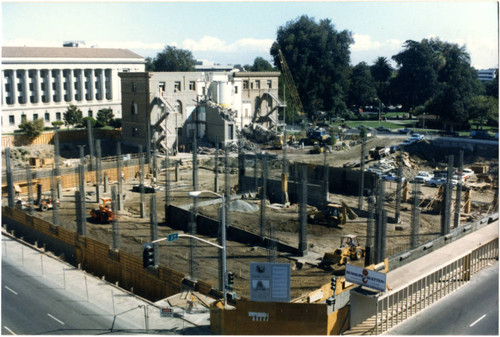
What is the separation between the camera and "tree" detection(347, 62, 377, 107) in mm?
99188

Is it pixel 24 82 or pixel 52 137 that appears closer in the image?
pixel 52 137

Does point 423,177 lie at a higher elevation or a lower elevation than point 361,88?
lower

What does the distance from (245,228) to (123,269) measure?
31.5 ft

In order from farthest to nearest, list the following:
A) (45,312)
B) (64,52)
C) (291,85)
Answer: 1. (291,85)
2. (64,52)
3. (45,312)

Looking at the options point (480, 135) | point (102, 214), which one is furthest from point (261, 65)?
point (102, 214)

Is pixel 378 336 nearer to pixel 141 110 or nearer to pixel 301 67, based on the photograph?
pixel 141 110

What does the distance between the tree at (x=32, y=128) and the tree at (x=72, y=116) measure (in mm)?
7996

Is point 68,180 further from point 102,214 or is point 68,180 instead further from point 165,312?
point 165,312

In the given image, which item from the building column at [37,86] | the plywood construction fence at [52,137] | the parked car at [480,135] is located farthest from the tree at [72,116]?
the parked car at [480,135]

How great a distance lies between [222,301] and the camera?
2144cm

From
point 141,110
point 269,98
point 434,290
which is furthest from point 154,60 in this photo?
point 434,290

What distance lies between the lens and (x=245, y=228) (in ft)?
115

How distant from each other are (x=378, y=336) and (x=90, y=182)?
3468 centimetres

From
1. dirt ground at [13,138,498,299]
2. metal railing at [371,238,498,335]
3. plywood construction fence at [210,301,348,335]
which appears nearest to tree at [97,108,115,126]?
dirt ground at [13,138,498,299]
